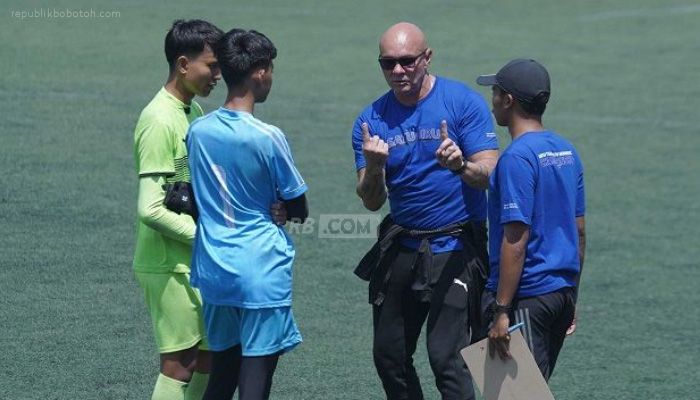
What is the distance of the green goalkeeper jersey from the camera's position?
5539 millimetres

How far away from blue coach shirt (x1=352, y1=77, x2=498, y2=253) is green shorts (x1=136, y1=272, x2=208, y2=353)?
1.03m

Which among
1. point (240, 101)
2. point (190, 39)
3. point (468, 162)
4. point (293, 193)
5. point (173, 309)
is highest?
point (190, 39)

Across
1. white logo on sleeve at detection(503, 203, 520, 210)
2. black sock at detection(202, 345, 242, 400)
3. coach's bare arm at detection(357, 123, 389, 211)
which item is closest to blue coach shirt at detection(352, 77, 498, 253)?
coach's bare arm at detection(357, 123, 389, 211)

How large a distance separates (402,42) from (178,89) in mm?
1046

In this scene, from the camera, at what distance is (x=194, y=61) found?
570 centimetres

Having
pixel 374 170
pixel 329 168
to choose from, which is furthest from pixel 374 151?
pixel 329 168

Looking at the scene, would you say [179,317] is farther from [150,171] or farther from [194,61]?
[194,61]

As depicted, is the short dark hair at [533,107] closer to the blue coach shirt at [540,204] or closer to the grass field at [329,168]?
the blue coach shirt at [540,204]

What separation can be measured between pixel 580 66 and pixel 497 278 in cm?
1175

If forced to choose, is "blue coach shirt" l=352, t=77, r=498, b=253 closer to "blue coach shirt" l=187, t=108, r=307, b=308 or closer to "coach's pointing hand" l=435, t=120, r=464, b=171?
"coach's pointing hand" l=435, t=120, r=464, b=171

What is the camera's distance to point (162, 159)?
5.55m

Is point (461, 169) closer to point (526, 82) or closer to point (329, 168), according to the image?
point (526, 82)

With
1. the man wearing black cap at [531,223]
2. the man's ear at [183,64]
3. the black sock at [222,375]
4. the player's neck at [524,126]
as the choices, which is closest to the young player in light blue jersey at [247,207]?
the black sock at [222,375]

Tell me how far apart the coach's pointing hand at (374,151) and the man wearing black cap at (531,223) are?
0.51 metres
